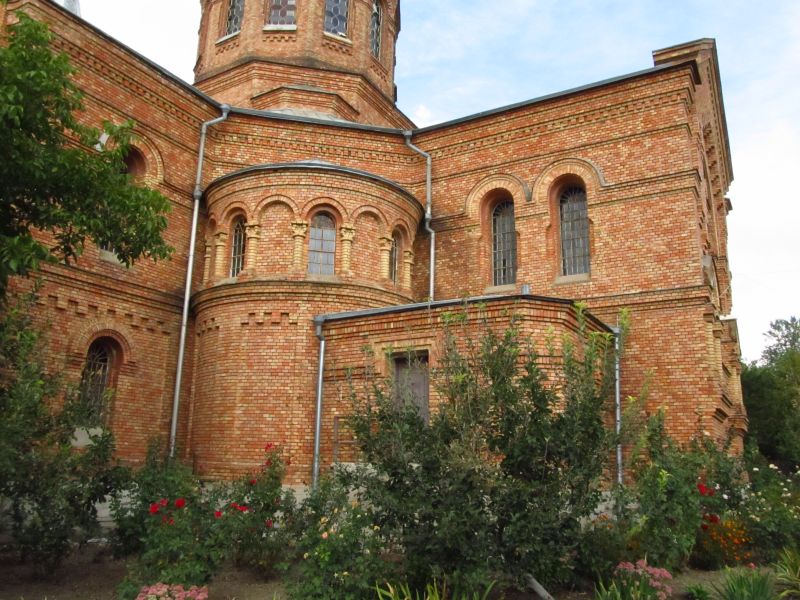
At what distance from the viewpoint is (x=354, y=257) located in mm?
14391

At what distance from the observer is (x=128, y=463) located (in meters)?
13.0

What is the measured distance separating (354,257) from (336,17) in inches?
427

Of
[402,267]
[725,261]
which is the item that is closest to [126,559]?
[402,267]

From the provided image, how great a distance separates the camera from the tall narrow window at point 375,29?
22.2 meters

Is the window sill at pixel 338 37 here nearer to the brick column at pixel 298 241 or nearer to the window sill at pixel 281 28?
the window sill at pixel 281 28

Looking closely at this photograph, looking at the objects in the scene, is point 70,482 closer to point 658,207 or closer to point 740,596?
point 740,596

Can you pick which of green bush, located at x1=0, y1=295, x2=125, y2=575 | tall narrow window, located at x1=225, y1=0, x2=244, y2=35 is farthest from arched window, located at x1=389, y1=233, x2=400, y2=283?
tall narrow window, located at x1=225, y1=0, x2=244, y2=35

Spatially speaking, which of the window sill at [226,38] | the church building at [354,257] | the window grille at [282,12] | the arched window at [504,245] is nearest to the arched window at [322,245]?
the church building at [354,257]

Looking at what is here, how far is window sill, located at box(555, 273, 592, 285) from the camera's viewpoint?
14504mm

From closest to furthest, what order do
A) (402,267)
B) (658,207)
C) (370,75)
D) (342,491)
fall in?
(342,491) < (658,207) < (402,267) < (370,75)

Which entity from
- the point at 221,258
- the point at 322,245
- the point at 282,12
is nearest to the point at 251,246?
the point at 221,258

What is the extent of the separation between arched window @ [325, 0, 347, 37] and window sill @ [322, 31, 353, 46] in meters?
0.10

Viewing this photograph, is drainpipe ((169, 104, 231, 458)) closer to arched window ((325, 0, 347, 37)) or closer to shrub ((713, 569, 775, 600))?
arched window ((325, 0, 347, 37))

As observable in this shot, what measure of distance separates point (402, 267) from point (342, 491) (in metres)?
9.35
